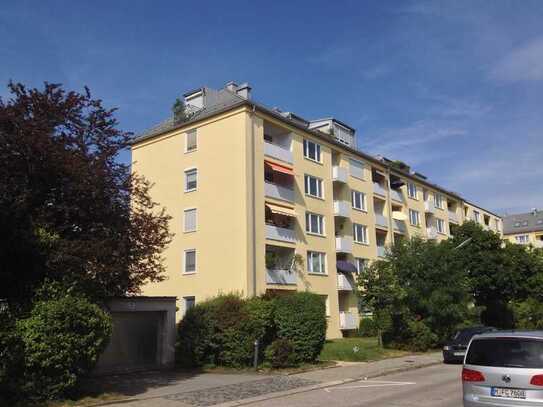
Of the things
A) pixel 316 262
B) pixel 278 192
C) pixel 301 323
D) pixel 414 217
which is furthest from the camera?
pixel 414 217

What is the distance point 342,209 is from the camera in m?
39.9

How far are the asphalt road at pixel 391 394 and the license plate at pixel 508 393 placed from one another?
10.2 ft

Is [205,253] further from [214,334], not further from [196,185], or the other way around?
[214,334]

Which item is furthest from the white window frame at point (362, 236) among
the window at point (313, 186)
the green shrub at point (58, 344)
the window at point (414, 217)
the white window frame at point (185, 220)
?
the green shrub at point (58, 344)

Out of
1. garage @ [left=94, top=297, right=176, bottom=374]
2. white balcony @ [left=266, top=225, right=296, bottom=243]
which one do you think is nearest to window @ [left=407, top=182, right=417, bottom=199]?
white balcony @ [left=266, top=225, right=296, bottom=243]

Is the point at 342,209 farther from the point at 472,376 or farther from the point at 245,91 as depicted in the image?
the point at 472,376

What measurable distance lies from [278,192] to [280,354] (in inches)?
619

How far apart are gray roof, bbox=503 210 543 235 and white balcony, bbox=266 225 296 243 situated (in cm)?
7906

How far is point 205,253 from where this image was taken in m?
33.4

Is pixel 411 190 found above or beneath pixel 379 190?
above

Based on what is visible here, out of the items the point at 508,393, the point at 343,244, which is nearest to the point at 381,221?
the point at 343,244

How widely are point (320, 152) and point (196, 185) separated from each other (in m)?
9.41

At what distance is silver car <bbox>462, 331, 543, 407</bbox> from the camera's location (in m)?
8.73

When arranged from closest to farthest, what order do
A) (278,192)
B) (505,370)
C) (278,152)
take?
1. (505,370)
2. (278,192)
3. (278,152)
